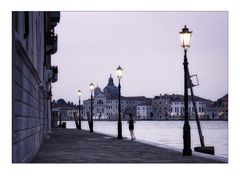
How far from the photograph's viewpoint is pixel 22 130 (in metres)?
10.8
